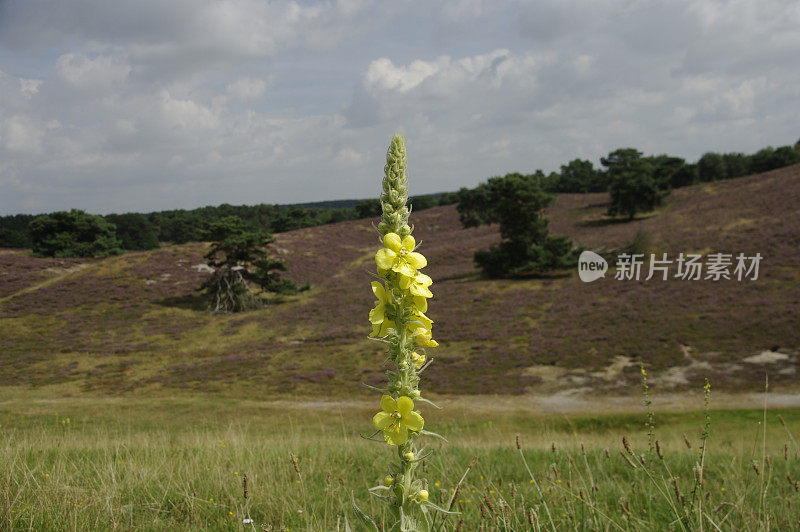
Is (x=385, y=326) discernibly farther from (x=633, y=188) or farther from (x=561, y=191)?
(x=561, y=191)

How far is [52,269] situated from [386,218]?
175ft

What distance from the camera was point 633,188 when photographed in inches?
2060

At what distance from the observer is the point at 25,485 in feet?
14.4

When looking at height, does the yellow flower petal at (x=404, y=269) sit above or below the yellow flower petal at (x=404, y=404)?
above

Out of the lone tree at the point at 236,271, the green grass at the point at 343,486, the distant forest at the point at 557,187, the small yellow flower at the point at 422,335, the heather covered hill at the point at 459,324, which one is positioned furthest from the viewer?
the distant forest at the point at 557,187

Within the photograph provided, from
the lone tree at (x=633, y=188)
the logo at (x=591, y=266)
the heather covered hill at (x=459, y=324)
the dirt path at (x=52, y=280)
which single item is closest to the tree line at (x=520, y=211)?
the lone tree at (x=633, y=188)

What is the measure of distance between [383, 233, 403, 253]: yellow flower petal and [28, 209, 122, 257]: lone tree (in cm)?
5895

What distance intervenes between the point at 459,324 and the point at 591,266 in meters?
15.2

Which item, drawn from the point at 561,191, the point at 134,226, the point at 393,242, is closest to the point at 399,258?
the point at 393,242

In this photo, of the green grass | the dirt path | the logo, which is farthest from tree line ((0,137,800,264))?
the dirt path

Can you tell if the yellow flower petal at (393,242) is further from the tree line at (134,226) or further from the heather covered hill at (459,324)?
the heather covered hill at (459,324)

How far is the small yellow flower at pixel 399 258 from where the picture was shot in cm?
195

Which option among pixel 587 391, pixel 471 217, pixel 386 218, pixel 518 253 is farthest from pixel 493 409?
pixel 471 217

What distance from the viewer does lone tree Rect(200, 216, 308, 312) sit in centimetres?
3778
